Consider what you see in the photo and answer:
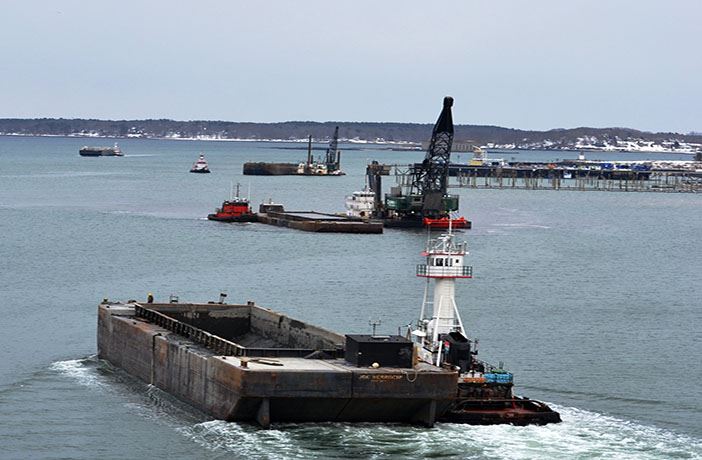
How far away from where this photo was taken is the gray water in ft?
128

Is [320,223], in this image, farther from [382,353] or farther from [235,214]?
[382,353]

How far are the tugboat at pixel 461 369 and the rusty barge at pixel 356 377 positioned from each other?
0.09ft

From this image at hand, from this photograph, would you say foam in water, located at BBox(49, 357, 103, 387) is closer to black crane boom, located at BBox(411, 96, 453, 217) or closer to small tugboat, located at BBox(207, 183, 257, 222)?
small tugboat, located at BBox(207, 183, 257, 222)

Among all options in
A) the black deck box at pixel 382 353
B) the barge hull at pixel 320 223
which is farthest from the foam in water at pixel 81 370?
the barge hull at pixel 320 223

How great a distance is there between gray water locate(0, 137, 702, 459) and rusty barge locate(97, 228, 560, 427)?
1.76 feet

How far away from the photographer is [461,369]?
41.0 metres

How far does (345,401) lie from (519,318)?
81.9ft

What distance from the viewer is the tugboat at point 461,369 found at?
40.2 meters

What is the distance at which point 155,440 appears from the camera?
39.6 metres

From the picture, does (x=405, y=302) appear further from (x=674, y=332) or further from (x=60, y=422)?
(x=60, y=422)

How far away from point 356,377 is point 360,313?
24.6 meters

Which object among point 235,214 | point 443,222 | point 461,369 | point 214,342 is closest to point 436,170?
point 443,222

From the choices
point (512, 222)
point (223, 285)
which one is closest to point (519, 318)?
point (223, 285)

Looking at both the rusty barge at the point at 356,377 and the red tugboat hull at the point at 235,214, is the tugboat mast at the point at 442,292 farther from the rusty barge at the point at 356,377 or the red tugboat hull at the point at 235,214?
the red tugboat hull at the point at 235,214
